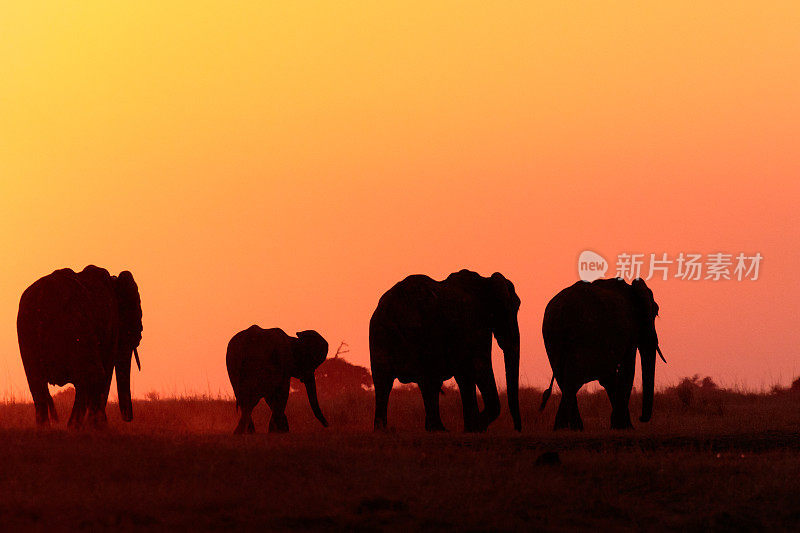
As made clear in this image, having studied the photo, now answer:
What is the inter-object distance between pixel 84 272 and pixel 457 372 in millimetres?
6646

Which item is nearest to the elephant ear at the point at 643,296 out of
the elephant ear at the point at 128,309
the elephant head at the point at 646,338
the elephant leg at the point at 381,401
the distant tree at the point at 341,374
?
the elephant head at the point at 646,338

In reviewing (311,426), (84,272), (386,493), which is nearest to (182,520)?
(386,493)

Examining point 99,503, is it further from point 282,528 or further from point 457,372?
point 457,372

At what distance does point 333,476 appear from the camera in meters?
15.9

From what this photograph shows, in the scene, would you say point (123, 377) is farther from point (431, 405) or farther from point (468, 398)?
point (468, 398)

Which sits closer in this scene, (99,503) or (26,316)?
(99,503)

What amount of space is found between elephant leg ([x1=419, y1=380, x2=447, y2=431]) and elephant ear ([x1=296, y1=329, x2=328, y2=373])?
12.4ft

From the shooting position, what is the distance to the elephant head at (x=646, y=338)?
26.3m

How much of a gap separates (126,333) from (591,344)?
331 inches

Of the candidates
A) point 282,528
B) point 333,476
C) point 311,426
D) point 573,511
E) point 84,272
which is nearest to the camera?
point 282,528

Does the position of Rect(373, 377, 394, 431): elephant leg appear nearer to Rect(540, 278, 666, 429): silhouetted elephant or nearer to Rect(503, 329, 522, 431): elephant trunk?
Rect(503, 329, 522, 431): elephant trunk

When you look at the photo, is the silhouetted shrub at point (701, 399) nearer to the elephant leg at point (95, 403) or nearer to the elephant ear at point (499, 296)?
the elephant ear at point (499, 296)

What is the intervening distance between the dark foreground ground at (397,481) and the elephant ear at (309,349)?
5.99 m

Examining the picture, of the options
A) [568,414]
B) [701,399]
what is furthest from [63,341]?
[701,399]
